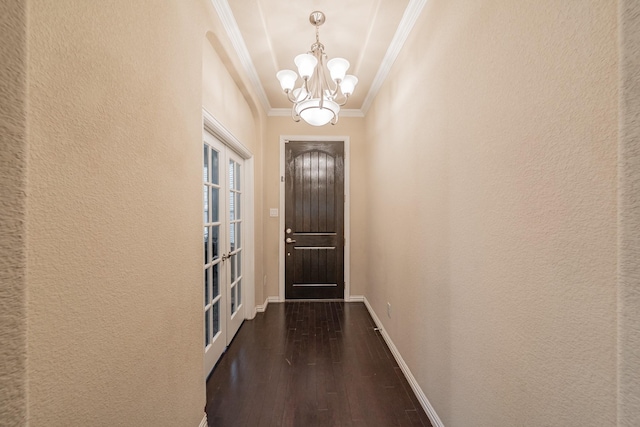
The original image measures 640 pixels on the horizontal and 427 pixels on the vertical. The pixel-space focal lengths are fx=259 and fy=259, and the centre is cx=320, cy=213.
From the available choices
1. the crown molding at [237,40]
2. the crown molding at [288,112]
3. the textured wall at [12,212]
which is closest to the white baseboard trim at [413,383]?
the textured wall at [12,212]

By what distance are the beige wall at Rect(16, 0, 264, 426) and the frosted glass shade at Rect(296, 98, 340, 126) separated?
67 centimetres

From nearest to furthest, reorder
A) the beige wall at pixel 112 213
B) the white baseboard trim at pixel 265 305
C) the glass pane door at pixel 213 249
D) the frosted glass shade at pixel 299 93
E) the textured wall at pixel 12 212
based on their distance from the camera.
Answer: the textured wall at pixel 12 212 → the beige wall at pixel 112 213 → the frosted glass shade at pixel 299 93 → the glass pane door at pixel 213 249 → the white baseboard trim at pixel 265 305

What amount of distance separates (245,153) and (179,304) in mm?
1901

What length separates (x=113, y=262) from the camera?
826mm

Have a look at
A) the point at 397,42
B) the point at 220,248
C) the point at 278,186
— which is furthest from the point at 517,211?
the point at 278,186

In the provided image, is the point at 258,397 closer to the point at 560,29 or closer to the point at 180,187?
the point at 180,187

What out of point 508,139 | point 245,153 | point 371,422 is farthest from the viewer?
point 245,153

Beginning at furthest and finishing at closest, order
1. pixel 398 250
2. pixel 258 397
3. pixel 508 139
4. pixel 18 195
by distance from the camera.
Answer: pixel 398 250
pixel 258 397
pixel 508 139
pixel 18 195

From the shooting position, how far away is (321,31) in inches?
81.4

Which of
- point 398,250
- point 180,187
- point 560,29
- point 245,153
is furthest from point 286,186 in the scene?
point 560,29

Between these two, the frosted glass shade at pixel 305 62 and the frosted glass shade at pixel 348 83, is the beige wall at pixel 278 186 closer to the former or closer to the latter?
the frosted glass shade at pixel 348 83

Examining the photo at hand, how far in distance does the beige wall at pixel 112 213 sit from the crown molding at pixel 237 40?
16.3 inches

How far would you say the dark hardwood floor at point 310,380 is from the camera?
1621 millimetres

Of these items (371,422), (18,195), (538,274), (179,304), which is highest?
(18,195)
